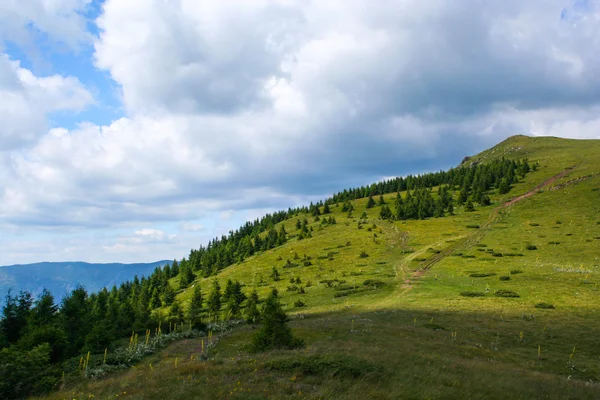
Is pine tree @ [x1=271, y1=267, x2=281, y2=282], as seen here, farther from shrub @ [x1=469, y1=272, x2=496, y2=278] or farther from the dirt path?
shrub @ [x1=469, y1=272, x2=496, y2=278]

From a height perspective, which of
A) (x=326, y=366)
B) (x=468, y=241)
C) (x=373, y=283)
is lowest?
(x=373, y=283)

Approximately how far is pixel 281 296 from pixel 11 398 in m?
53.5

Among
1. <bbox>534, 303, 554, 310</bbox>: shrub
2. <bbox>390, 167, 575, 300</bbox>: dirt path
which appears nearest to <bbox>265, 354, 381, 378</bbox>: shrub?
<bbox>534, 303, 554, 310</bbox>: shrub

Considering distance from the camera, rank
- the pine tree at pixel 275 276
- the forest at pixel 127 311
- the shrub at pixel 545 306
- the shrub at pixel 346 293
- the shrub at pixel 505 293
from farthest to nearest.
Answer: the pine tree at pixel 275 276, the shrub at pixel 346 293, the shrub at pixel 505 293, the shrub at pixel 545 306, the forest at pixel 127 311

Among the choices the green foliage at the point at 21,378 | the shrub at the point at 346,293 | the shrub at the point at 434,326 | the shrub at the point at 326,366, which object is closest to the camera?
the shrub at the point at 326,366

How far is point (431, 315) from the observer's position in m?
38.9

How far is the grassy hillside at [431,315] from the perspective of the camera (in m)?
14.0

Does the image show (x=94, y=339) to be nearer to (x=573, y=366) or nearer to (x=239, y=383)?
(x=239, y=383)

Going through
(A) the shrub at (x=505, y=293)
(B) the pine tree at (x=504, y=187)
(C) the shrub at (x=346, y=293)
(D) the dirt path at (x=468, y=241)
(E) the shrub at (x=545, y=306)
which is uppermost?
(B) the pine tree at (x=504, y=187)

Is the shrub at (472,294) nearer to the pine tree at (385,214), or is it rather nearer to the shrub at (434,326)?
the shrub at (434,326)

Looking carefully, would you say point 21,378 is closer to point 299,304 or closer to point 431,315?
point 431,315

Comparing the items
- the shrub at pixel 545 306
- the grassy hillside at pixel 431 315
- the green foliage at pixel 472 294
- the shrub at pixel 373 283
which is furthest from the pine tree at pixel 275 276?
the shrub at pixel 545 306

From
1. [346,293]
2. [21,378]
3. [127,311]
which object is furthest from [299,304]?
[21,378]

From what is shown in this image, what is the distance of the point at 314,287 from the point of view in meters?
68.2
